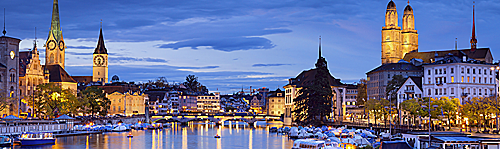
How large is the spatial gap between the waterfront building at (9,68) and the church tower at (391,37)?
113589 mm

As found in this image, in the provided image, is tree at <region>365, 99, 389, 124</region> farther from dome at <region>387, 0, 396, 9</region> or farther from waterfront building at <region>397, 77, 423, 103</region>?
dome at <region>387, 0, 396, 9</region>

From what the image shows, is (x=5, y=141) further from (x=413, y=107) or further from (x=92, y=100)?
(x=413, y=107)

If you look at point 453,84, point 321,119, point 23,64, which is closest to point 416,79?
point 453,84

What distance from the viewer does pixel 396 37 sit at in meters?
191

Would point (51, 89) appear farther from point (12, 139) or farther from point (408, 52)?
point (408, 52)

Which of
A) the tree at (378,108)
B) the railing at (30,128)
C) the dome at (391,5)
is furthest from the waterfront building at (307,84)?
the railing at (30,128)

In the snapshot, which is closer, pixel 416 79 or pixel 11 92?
pixel 11 92

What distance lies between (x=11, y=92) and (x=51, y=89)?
7.09 metres

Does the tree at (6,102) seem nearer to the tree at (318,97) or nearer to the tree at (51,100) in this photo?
Result: the tree at (51,100)

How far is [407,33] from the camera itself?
632 feet

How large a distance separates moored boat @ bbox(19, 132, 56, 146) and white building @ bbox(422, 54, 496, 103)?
71116 millimetres

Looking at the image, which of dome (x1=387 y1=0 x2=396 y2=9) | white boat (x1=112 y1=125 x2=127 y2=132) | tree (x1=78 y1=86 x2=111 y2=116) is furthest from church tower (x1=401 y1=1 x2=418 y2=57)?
white boat (x1=112 y1=125 x2=127 y2=132)

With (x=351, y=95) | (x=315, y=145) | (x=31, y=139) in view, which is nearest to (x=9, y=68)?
(x=31, y=139)

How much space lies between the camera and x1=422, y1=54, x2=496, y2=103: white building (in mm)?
116125
